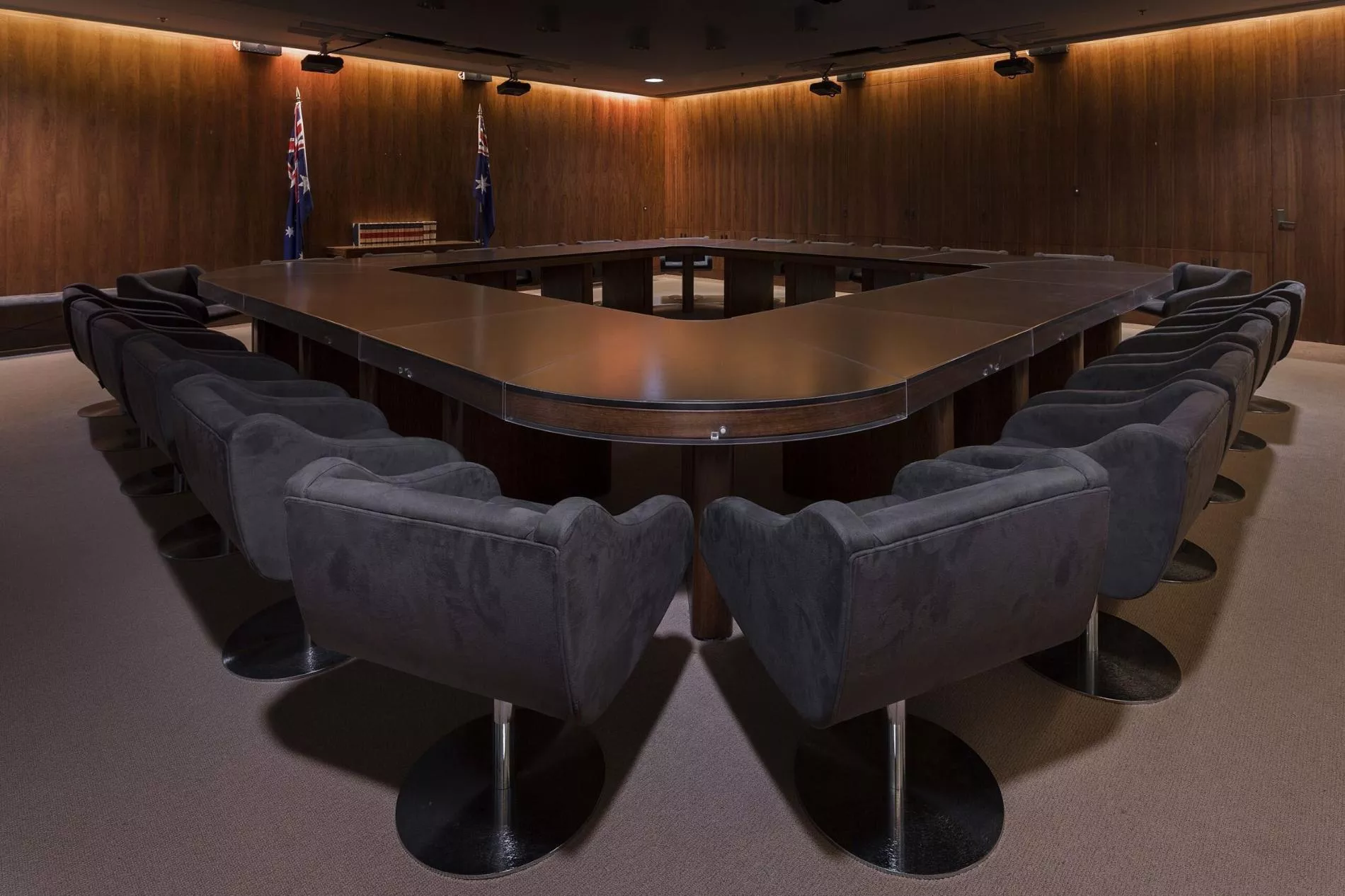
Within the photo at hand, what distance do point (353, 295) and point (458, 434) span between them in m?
1.22

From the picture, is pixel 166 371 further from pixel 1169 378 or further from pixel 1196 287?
pixel 1196 287

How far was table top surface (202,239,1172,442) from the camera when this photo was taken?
Answer: 207 cm

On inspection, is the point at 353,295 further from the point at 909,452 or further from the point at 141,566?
the point at 909,452

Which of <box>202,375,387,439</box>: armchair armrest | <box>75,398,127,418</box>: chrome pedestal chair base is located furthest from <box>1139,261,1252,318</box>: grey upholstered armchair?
<box>75,398,127,418</box>: chrome pedestal chair base

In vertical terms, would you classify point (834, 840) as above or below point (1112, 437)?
below

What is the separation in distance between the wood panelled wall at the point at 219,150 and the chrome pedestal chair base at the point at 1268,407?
30.5ft

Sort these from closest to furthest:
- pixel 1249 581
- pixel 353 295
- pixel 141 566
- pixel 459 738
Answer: pixel 459 738
pixel 1249 581
pixel 141 566
pixel 353 295

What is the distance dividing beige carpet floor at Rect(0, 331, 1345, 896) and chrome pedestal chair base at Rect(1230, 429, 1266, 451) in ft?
5.42

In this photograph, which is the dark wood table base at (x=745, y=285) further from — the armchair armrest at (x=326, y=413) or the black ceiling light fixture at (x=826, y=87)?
the armchair armrest at (x=326, y=413)

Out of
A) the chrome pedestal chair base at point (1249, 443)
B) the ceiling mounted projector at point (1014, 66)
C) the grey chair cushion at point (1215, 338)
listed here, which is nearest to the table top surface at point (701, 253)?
the chrome pedestal chair base at point (1249, 443)

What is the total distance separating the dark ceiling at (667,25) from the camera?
24.2 feet

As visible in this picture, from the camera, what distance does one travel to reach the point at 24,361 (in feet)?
24.8

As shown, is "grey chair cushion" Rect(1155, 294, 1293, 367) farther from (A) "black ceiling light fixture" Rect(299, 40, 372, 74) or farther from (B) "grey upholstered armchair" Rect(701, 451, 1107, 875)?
(A) "black ceiling light fixture" Rect(299, 40, 372, 74)

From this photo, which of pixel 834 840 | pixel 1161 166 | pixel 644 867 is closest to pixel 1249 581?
pixel 834 840
